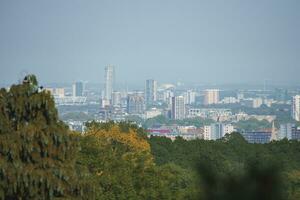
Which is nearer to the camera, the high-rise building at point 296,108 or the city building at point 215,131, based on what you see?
the city building at point 215,131

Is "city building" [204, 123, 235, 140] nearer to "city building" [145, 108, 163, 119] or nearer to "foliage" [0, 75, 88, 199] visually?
"city building" [145, 108, 163, 119]

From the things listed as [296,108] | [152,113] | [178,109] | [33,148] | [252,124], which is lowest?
[252,124]

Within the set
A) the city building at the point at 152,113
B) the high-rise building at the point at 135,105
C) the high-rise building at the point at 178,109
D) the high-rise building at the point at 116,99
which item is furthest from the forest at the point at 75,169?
the high-rise building at the point at 116,99

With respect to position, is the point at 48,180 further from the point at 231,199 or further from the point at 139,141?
the point at 139,141

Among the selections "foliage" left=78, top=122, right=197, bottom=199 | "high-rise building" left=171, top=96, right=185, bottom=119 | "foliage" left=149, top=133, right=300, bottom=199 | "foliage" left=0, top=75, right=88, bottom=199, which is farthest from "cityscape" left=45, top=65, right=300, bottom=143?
"foliage" left=0, top=75, right=88, bottom=199

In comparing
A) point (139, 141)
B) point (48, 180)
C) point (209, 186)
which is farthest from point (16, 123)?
point (139, 141)

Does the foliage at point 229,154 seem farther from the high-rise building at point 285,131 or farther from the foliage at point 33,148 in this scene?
the high-rise building at point 285,131

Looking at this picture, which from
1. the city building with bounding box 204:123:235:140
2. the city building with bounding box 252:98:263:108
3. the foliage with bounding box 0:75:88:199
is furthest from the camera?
the city building with bounding box 252:98:263:108

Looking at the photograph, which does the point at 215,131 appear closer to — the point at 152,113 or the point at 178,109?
the point at 178,109

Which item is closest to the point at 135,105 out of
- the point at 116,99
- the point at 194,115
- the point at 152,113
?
the point at 152,113

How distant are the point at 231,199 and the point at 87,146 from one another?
13.8m

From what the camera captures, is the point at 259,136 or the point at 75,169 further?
the point at 259,136

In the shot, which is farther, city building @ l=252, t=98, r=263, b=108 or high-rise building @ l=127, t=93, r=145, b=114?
city building @ l=252, t=98, r=263, b=108

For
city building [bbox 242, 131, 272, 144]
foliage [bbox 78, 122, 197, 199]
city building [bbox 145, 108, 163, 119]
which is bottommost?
city building [bbox 242, 131, 272, 144]
